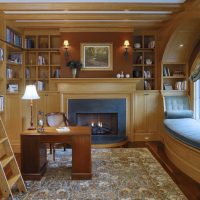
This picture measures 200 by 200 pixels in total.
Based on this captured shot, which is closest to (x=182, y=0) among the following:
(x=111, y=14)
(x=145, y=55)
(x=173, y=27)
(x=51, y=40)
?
(x=173, y=27)

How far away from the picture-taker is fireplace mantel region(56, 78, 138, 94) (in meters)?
6.13

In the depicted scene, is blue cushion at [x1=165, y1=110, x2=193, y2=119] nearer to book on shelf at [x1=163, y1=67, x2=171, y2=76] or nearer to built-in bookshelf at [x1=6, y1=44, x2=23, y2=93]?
book on shelf at [x1=163, y1=67, x2=171, y2=76]

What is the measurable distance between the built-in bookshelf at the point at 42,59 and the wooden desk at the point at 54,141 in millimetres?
2904

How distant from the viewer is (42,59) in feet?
21.5

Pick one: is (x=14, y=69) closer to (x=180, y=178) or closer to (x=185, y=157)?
(x=185, y=157)

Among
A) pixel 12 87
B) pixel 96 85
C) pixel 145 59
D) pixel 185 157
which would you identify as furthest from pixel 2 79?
pixel 185 157

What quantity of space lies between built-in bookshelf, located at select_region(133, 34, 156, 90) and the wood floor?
5.84 feet

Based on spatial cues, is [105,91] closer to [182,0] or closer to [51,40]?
[51,40]

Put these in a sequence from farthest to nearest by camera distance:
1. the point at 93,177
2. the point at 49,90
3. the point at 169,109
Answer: the point at 49,90 → the point at 169,109 → the point at 93,177

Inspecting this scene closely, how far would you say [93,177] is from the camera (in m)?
3.84

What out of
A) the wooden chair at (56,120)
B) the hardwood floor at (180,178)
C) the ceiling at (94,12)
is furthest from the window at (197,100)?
the wooden chair at (56,120)

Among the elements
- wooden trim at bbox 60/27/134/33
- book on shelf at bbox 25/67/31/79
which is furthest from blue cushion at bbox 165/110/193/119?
book on shelf at bbox 25/67/31/79

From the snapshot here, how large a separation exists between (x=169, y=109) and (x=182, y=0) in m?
2.60

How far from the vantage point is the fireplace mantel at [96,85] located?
20.1 feet
